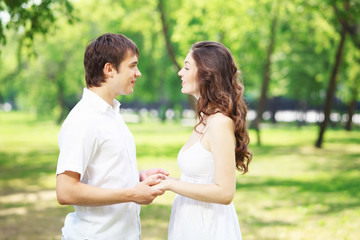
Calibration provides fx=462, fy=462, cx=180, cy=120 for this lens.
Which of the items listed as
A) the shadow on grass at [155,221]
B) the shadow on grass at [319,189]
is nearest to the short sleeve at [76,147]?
the shadow on grass at [155,221]

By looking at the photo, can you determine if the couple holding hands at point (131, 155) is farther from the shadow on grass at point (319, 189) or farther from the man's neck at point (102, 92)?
the shadow on grass at point (319, 189)

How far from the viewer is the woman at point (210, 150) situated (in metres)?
3.00

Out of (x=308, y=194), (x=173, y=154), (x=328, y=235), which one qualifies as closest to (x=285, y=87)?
(x=173, y=154)

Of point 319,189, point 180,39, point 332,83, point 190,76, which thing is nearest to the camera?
point 190,76

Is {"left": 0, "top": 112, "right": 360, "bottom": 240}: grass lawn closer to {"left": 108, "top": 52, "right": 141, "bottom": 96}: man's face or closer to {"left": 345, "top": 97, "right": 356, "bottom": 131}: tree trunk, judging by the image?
{"left": 108, "top": 52, "right": 141, "bottom": 96}: man's face

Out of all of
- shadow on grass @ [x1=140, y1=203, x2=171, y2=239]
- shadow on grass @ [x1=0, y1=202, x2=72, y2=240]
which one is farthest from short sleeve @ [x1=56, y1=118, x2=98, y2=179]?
shadow on grass @ [x1=0, y1=202, x2=72, y2=240]

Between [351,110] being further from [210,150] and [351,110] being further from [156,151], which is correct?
[210,150]

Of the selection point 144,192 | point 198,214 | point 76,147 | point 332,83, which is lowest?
point 332,83

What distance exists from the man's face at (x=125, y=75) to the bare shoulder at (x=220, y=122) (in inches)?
24.6

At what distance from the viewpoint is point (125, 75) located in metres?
3.16

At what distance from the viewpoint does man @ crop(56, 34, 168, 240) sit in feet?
9.36

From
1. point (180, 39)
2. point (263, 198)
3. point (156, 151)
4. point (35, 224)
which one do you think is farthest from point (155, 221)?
point (180, 39)

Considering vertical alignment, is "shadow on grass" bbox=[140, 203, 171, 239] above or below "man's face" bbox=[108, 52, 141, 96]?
below

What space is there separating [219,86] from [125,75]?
65cm
